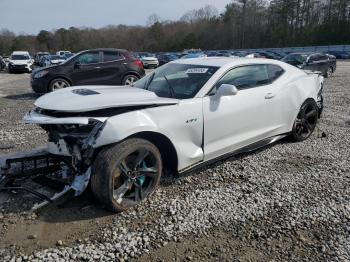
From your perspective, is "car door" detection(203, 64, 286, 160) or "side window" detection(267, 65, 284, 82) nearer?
"car door" detection(203, 64, 286, 160)

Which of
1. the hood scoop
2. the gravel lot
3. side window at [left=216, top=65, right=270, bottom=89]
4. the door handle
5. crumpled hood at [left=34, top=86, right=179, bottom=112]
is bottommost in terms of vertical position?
the gravel lot

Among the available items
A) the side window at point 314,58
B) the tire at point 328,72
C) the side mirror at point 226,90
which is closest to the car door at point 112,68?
the side mirror at point 226,90

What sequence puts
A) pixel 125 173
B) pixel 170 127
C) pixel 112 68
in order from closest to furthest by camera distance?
pixel 125 173 → pixel 170 127 → pixel 112 68

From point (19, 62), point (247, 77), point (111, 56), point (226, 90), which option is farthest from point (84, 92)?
point (19, 62)

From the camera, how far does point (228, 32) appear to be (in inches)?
3647

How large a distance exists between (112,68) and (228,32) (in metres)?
86.4

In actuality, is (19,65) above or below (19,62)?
below

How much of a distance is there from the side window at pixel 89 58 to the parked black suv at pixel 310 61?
415 inches

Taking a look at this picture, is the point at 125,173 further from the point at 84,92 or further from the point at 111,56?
the point at 111,56

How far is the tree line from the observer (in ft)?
238

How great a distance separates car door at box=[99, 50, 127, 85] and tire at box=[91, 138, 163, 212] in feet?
27.4

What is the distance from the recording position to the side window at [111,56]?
11.8m

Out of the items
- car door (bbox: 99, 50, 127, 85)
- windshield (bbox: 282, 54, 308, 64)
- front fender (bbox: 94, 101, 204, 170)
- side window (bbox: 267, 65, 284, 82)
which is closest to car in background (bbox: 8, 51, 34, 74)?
car door (bbox: 99, 50, 127, 85)

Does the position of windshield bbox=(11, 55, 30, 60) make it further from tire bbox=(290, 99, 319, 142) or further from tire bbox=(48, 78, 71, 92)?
tire bbox=(290, 99, 319, 142)
